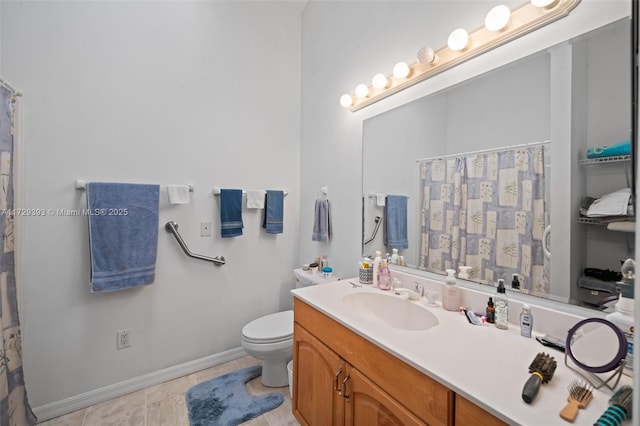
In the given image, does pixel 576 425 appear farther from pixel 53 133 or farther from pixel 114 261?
pixel 53 133

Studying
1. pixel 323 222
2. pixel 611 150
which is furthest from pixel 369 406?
pixel 323 222

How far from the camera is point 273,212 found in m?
2.29

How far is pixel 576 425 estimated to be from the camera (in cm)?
56

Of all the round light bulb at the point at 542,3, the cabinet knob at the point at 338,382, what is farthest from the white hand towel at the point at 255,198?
the round light bulb at the point at 542,3

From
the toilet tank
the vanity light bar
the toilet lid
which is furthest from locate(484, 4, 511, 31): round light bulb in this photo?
the toilet lid

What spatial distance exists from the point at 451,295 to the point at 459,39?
1107 millimetres

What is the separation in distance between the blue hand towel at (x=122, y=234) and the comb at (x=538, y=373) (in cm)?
200

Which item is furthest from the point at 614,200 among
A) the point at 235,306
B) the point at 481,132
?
the point at 235,306

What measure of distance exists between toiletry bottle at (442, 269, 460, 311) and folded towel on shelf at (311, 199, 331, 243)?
39.1 inches

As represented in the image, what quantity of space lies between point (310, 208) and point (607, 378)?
1908 millimetres

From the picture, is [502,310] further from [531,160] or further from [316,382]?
[316,382]

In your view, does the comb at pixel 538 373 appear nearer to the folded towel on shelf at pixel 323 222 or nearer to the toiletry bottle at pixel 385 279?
the toiletry bottle at pixel 385 279

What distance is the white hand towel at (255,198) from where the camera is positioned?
219 cm

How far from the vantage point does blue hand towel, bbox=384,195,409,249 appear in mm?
1512
